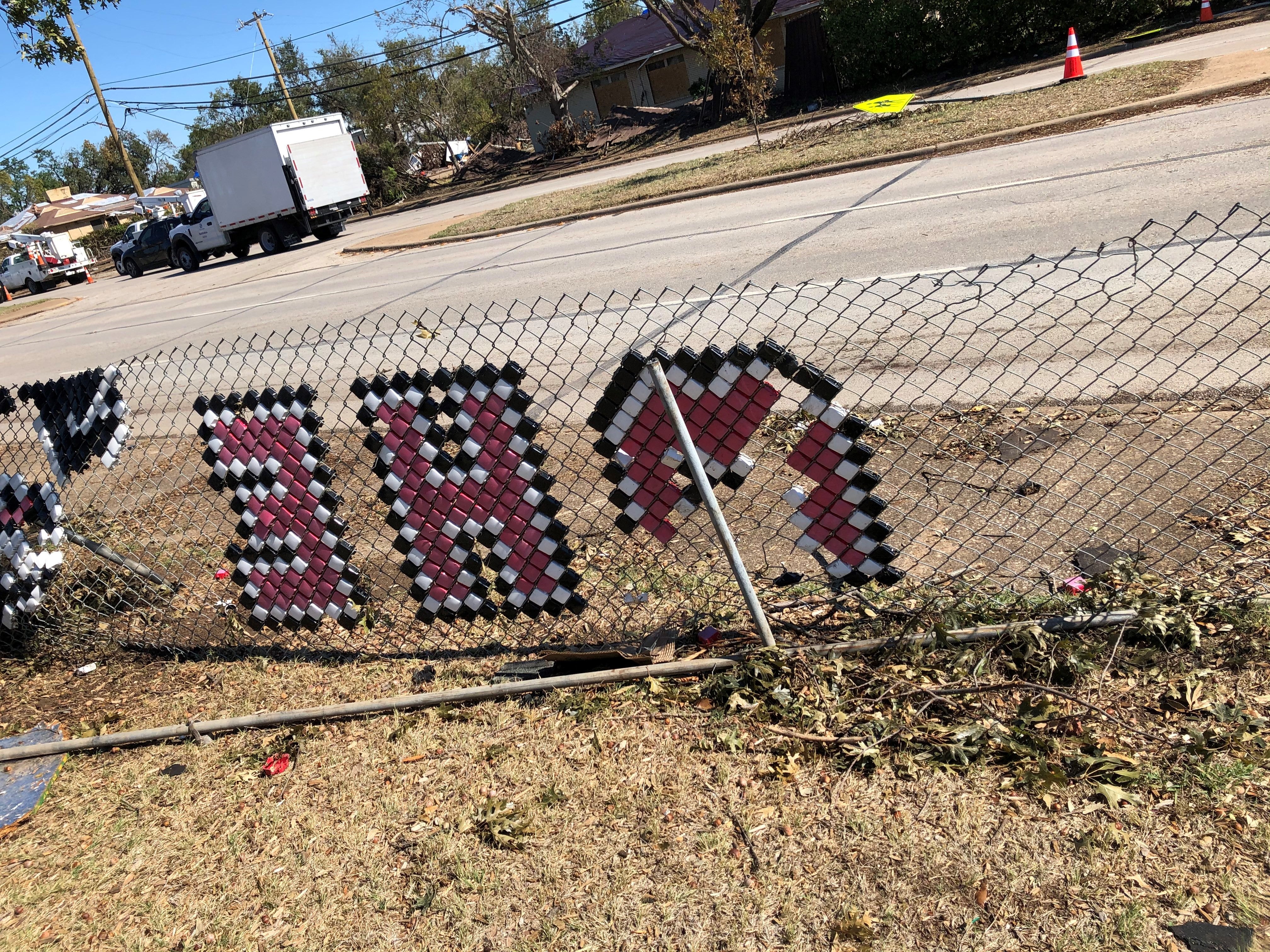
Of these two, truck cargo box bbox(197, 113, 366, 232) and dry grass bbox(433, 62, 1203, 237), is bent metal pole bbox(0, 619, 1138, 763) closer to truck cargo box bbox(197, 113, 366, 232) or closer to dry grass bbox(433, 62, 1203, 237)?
dry grass bbox(433, 62, 1203, 237)

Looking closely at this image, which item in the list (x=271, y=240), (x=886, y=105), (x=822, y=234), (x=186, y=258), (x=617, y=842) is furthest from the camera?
(x=186, y=258)

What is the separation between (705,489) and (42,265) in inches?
1576

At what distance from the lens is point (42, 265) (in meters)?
35.3

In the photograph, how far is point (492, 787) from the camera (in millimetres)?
3326

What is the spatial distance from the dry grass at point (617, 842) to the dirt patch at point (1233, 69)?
12.7m

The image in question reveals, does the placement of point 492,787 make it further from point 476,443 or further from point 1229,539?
point 1229,539

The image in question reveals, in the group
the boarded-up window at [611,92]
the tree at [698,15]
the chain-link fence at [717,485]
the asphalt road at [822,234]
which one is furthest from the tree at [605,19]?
the chain-link fence at [717,485]

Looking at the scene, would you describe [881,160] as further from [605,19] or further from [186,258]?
[605,19]

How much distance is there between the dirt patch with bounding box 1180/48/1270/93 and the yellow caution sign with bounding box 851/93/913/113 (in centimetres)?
Answer: 480

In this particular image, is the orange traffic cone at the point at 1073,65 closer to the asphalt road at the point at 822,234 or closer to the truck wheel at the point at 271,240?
the asphalt road at the point at 822,234

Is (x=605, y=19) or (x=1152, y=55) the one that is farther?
(x=605, y=19)

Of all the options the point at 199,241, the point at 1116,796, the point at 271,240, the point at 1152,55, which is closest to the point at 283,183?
the point at 271,240

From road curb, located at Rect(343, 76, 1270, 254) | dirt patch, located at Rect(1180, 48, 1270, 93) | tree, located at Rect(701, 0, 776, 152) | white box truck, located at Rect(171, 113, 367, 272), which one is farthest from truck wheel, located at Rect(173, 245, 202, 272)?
dirt patch, located at Rect(1180, 48, 1270, 93)

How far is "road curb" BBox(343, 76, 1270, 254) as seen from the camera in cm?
1238
